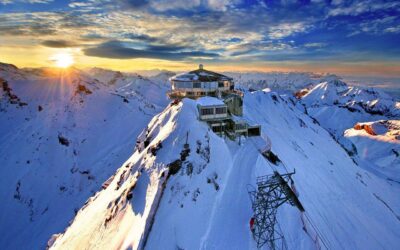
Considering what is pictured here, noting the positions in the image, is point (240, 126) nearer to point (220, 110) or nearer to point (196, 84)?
point (220, 110)

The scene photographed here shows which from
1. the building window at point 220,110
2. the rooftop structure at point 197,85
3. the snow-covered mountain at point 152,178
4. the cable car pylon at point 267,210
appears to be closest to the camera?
the cable car pylon at point 267,210

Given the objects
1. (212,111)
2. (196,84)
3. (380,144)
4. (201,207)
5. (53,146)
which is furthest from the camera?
(380,144)

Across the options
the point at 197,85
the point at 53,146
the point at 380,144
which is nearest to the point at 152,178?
the point at 197,85

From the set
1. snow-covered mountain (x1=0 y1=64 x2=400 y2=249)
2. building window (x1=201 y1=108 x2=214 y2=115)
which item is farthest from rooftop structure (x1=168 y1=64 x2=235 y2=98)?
building window (x1=201 y1=108 x2=214 y2=115)

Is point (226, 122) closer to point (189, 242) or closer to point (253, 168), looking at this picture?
point (253, 168)

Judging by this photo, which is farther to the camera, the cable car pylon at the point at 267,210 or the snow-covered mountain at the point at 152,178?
the snow-covered mountain at the point at 152,178

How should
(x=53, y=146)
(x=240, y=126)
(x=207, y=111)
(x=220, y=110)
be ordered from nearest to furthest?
1. (x=207, y=111)
2. (x=220, y=110)
3. (x=240, y=126)
4. (x=53, y=146)

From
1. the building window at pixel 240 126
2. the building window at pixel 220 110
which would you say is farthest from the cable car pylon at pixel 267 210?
the building window at pixel 220 110

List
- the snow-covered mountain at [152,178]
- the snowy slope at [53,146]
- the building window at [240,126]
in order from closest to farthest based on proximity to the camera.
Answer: the snow-covered mountain at [152,178]
the building window at [240,126]
the snowy slope at [53,146]

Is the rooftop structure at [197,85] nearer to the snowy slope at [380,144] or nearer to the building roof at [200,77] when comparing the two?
the building roof at [200,77]
